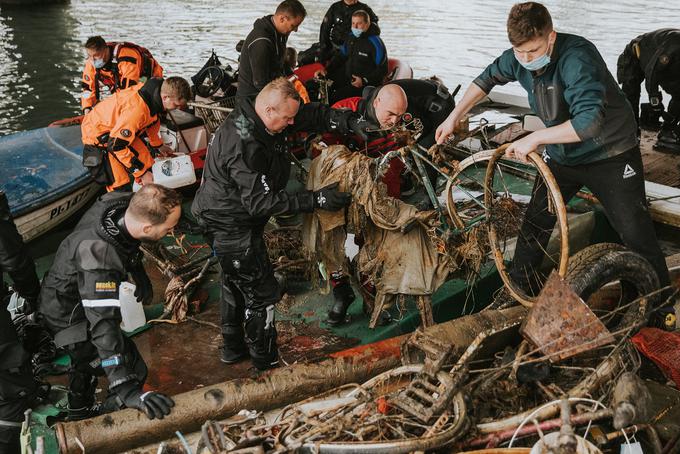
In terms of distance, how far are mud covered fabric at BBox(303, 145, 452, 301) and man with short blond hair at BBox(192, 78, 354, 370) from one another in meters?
0.24

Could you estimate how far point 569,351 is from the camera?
3.25 m

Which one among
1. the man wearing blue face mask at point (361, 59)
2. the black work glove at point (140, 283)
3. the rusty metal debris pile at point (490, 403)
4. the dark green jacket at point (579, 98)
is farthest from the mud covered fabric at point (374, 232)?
the man wearing blue face mask at point (361, 59)

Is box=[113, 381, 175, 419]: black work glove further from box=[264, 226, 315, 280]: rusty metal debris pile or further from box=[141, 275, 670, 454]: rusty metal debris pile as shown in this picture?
box=[264, 226, 315, 280]: rusty metal debris pile

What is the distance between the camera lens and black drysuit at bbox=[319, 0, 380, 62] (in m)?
8.28

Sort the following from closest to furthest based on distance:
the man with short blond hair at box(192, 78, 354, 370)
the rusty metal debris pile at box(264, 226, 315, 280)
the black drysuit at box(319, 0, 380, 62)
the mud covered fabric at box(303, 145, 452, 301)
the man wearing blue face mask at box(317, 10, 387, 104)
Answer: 1. the man with short blond hair at box(192, 78, 354, 370)
2. the mud covered fabric at box(303, 145, 452, 301)
3. the rusty metal debris pile at box(264, 226, 315, 280)
4. the man wearing blue face mask at box(317, 10, 387, 104)
5. the black drysuit at box(319, 0, 380, 62)

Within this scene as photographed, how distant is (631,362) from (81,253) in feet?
8.80

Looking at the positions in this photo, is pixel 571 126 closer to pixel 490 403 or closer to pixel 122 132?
pixel 490 403

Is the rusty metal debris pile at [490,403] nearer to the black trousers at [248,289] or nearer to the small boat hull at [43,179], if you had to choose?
the black trousers at [248,289]

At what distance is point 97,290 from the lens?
3143mm

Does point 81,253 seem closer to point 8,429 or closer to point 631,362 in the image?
A: point 8,429

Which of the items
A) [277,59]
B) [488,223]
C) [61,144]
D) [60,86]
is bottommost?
[60,86]

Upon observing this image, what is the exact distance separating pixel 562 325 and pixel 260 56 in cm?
367

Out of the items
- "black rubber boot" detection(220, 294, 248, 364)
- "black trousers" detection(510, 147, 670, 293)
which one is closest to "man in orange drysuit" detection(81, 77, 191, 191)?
"black rubber boot" detection(220, 294, 248, 364)

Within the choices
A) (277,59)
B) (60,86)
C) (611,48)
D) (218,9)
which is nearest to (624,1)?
(611,48)
